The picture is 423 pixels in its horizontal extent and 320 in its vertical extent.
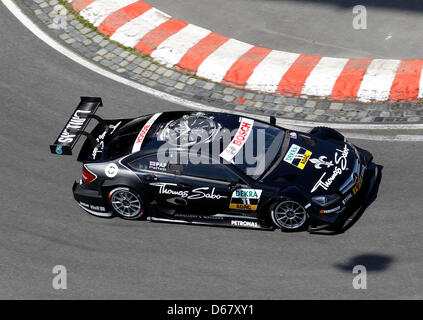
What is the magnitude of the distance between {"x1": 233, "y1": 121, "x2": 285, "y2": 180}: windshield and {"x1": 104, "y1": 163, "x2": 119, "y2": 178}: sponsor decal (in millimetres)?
1829

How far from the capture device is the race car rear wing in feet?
32.0

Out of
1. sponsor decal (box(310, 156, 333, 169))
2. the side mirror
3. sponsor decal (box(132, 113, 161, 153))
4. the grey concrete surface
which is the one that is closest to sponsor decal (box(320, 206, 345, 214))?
sponsor decal (box(310, 156, 333, 169))

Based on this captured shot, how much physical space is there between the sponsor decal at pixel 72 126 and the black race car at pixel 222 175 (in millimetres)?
49

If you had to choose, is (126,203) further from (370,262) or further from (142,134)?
(370,262)

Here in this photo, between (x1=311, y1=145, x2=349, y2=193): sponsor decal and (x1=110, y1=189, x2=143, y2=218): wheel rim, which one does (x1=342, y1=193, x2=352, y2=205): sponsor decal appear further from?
(x1=110, y1=189, x2=143, y2=218): wheel rim

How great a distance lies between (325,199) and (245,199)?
3.75 ft

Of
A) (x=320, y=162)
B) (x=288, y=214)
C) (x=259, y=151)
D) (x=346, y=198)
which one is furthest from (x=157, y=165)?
(x=346, y=198)

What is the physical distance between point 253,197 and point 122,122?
2.74 metres

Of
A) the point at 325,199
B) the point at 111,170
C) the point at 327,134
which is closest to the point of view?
the point at 325,199

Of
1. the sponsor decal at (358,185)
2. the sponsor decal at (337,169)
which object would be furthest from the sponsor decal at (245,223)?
the sponsor decal at (358,185)

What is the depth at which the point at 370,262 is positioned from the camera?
8.88 metres
